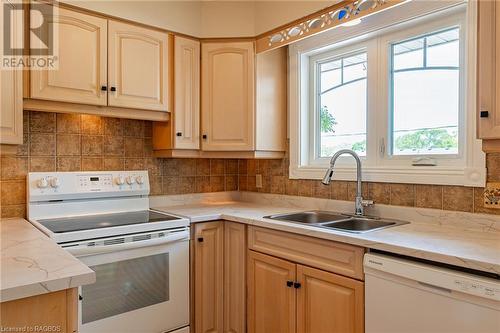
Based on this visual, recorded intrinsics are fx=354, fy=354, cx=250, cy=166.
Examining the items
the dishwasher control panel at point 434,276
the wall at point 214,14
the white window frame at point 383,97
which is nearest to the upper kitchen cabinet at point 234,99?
the wall at point 214,14

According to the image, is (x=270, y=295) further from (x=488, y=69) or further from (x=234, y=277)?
(x=488, y=69)

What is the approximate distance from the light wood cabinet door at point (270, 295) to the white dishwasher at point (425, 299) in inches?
18.5

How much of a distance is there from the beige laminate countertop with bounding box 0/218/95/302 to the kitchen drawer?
3.47 feet

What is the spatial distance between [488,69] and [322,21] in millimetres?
1038

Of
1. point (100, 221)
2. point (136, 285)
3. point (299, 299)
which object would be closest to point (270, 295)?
point (299, 299)

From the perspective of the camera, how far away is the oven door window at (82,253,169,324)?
5.98 feet

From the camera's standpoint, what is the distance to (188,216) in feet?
7.22

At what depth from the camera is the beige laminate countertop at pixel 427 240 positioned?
4.09 feet

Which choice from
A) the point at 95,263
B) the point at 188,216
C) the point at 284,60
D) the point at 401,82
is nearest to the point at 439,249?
the point at 401,82

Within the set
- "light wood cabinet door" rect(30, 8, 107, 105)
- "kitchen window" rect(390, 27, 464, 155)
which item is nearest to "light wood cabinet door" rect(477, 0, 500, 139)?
"kitchen window" rect(390, 27, 464, 155)

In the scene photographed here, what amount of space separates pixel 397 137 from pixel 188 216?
53.8 inches

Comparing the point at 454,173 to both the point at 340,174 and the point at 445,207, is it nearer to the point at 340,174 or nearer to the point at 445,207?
the point at 445,207

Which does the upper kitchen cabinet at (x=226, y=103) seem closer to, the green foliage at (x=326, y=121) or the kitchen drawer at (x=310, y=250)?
the green foliage at (x=326, y=121)

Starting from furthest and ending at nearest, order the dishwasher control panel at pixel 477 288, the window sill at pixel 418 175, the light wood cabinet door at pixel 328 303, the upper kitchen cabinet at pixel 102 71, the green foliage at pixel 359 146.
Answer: the green foliage at pixel 359 146 → the upper kitchen cabinet at pixel 102 71 → the window sill at pixel 418 175 → the light wood cabinet door at pixel 328 303 → the dishwasher control panel at pixel 477 288
